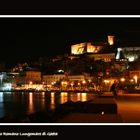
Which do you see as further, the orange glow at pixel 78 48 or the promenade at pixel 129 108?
the orange glow at pixel 78 48

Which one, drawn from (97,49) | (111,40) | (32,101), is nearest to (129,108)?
(97,49)

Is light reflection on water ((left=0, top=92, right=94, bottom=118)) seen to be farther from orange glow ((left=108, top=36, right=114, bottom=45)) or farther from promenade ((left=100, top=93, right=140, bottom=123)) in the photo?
orange glow ((left=108, top=36, right=114, bottom=45))

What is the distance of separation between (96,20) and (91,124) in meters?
0.86

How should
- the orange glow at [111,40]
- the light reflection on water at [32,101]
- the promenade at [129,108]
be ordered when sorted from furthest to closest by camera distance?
the light reflection on water at [32,101] → the orange glow at [111,40] → the promenade at [129,108]

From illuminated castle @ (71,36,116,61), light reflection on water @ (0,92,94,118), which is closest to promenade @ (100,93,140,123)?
light reflection on water @ (0,92,94,118)

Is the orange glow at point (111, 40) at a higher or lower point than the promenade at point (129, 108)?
higher

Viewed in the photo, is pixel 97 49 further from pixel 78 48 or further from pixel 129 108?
pixel 129 108

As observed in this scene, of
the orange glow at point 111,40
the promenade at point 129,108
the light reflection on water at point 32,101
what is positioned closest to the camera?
the promenade at point 129,108

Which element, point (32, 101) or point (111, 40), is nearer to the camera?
point (111, 40)

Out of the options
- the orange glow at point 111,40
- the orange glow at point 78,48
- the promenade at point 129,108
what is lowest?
the promenade at point 129,108

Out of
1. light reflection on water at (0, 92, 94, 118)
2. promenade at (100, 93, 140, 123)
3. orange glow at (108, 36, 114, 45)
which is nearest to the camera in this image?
promenade at (100, 93, 140, 123)

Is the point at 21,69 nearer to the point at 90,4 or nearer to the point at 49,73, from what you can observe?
the point at 49,73

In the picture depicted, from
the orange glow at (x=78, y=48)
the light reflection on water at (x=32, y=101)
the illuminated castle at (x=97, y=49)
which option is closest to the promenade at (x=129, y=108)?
the light reflection on water at (x=32, y=101)

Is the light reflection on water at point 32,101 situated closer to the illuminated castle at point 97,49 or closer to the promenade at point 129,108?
the promenade at point 129,108
